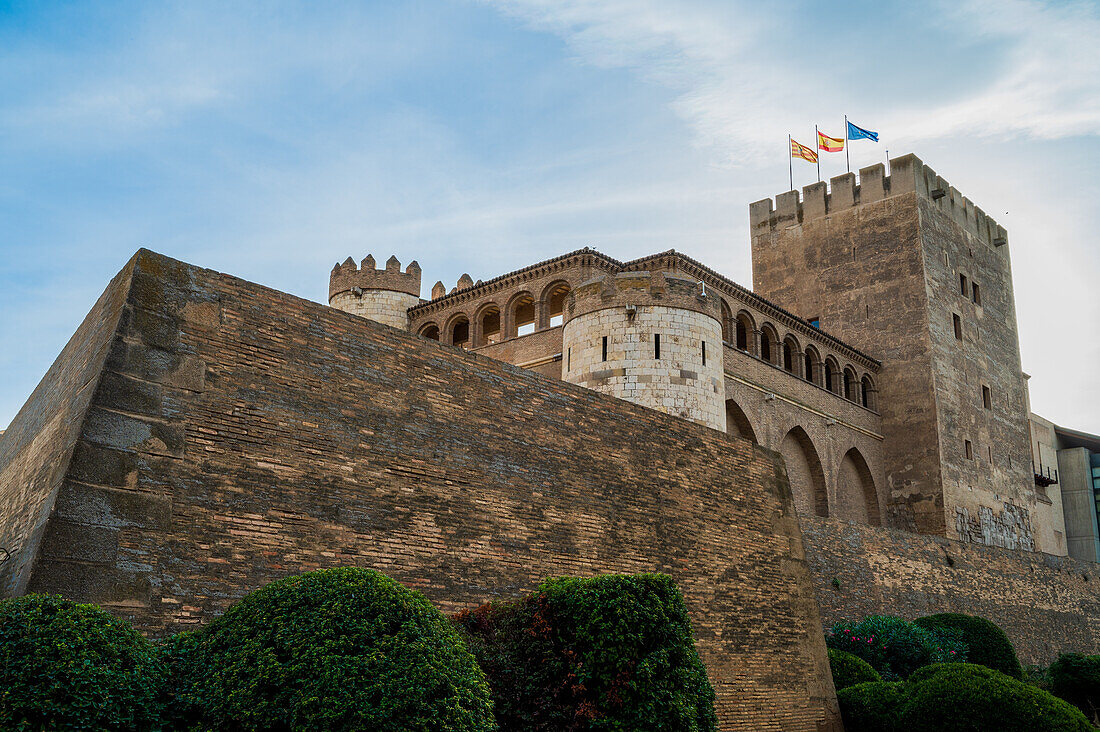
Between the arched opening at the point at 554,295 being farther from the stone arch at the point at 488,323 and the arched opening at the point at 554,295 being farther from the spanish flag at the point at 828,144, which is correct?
the spanish flag at the point at 828,144

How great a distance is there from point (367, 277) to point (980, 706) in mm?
18867

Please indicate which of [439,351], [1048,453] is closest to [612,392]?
[439,351]

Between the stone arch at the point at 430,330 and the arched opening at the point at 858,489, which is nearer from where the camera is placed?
the stone arch at the point at 430,330

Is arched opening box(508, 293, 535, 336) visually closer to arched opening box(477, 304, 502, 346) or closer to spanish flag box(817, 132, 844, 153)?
arched opening box(477, 304, 502, 346)

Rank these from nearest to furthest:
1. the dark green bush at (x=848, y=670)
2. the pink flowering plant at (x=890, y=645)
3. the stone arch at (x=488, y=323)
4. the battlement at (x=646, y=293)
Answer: the dark green bush at (x=848, y=670)
the pink flowering plant at (x=890, y=645)
the battlement at (x=646, y=293)
the stone arch at (x=488, y=323)

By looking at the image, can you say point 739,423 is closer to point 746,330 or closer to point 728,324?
point 728,324

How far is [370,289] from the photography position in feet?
88.2

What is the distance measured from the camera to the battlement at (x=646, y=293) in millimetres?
18250

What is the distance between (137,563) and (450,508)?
10.9ft

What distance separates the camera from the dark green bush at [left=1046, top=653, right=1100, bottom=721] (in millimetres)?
16984

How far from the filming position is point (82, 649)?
6348 millimetres

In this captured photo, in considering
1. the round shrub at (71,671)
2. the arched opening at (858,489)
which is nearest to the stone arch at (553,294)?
the arched opening at (858,489)

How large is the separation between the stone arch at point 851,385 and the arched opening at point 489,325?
35.1 feet

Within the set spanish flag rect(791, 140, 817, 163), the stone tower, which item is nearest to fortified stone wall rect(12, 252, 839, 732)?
the stone tower
